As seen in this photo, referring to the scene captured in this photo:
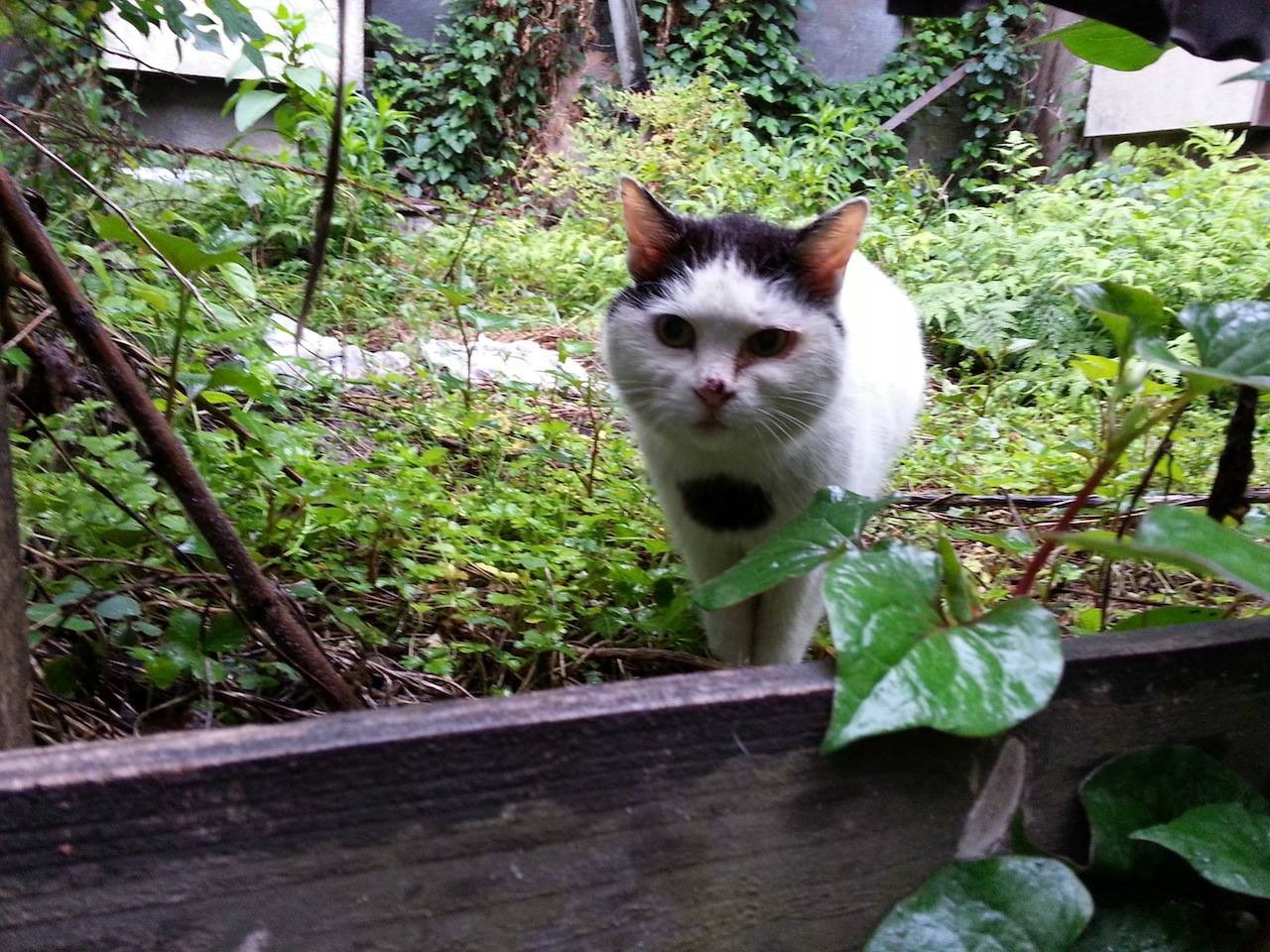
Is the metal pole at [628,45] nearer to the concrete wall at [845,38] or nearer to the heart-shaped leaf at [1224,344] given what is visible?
the concrete wall at [845,38]

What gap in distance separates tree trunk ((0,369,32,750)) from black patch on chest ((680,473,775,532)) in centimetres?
107

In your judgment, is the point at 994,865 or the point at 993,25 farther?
the point at 993,25

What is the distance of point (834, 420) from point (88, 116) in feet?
10.2

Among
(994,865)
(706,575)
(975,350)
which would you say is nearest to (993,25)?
(975,350)

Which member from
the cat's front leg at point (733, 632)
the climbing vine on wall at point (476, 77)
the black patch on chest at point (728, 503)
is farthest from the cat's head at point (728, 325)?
the climbing vine on wall at point (476, 77)

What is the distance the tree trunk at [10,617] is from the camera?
913mm

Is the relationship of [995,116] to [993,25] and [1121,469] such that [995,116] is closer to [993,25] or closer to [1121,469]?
[993,25]

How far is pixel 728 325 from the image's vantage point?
5.06ft

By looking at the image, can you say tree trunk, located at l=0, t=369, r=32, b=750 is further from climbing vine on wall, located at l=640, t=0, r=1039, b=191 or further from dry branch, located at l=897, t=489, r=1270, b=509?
climbing vine on wall, located at l=640, t=0, r=1039, b=191

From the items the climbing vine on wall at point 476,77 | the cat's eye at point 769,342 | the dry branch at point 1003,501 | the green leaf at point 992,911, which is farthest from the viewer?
the climbing vine on wall at point 476,77

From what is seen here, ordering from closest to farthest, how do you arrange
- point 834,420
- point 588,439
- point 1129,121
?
1. point 834,420
2. point 588,439
3. point 1129,121

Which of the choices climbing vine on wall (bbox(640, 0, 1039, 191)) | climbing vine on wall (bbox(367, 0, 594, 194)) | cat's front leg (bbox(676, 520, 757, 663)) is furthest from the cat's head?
climbing vine on wall (bbox(640, 0, 1039, 191))

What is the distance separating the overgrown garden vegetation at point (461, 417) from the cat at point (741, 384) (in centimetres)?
21

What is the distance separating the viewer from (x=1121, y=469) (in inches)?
94.6
